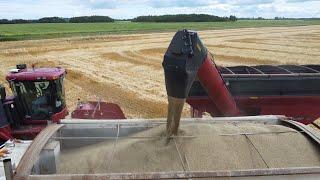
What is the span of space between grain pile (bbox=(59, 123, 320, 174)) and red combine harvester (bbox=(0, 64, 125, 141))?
3.73 m

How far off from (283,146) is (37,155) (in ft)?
8.61

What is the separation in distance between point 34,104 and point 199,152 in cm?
507

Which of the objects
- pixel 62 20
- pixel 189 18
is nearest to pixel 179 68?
pixel 62 20

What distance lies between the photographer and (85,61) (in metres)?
26.8

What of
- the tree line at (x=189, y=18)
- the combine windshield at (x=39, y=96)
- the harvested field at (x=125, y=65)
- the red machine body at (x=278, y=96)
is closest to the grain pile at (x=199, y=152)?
the combine windshield at (x=39, y=96)

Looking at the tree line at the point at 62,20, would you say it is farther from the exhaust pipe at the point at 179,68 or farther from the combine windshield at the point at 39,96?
the exhaust pipe at the point at 179,68

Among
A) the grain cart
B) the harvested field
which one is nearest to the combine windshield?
the grain cart

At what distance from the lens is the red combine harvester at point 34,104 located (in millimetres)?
8625

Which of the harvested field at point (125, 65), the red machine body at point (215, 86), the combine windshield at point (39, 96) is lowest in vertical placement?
the harvested field at point (125, 65)

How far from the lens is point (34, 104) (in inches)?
354

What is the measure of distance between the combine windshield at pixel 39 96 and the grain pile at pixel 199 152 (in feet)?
12.6

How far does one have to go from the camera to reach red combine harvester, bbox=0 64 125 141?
28.3ft

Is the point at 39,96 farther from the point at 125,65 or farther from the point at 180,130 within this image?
the point at 125,65

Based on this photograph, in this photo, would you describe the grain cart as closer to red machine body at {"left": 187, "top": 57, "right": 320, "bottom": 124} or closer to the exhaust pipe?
the exhaust pipe
